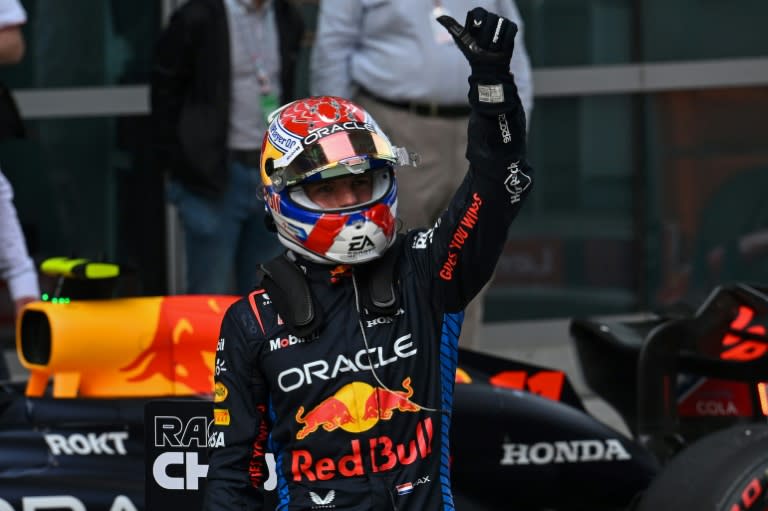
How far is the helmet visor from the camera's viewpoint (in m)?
3.31

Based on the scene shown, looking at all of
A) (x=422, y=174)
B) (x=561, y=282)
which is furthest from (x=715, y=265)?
(x=422, y=174)

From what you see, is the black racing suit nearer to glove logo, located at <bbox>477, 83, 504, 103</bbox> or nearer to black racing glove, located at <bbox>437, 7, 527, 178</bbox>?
black racing glove, located at <bbox>437, 7, 527, 178</bbox>

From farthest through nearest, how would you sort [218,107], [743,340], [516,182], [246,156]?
[246,156] → [218,107] → [743,340] → [516,182]

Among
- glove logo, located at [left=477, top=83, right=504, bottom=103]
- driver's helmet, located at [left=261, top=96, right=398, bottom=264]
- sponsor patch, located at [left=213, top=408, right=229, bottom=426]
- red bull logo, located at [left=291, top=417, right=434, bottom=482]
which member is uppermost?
glove logo, located at [left=477, top=83, right=504, bottom=103]

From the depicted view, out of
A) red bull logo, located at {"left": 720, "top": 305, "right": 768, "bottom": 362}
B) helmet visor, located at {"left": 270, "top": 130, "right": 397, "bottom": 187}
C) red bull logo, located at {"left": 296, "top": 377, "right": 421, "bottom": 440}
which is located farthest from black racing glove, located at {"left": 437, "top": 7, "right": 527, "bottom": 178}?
red bull logo, located at {"left": 720, "top": 305, "right": 768, "bottom": 362}

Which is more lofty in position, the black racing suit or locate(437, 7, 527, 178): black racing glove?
locate(437, 7, 527, 178): black racing glove

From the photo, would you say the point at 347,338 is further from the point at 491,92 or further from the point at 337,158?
the point at 491,92

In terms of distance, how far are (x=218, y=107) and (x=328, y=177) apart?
2996mm

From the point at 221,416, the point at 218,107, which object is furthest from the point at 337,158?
the point at 218,107

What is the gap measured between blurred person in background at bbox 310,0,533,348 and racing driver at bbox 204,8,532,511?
252 cm

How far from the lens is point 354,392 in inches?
129

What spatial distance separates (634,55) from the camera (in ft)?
28.5

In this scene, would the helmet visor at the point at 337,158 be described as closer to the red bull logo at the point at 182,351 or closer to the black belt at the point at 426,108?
the red bull logo at the point at 182,351

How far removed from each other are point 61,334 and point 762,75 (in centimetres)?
516
